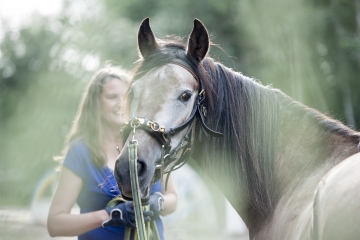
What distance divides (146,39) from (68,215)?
1.42 m

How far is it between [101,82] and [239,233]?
8.91 meters

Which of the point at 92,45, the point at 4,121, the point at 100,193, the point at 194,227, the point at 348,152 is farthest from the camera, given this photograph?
the point at 4,121

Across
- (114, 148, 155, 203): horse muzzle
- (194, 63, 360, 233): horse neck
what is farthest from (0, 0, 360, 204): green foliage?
(114, 148, 155, 203): horse muzzle

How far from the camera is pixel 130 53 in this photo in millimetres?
15570

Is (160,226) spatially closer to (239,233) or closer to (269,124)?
(269,124)

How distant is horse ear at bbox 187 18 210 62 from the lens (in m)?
2.87

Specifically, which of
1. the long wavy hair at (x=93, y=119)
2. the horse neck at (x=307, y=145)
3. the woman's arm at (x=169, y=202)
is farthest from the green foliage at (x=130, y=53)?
the horse neck at (x=307, y=145)

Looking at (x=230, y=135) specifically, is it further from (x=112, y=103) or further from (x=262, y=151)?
(x=112, y=103)

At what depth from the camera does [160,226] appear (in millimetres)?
3605

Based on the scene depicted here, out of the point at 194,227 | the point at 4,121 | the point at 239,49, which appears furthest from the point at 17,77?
the point at 194,227

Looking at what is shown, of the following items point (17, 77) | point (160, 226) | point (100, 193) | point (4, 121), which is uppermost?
point (17, 77)

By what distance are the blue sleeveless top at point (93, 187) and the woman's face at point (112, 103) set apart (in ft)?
1.07

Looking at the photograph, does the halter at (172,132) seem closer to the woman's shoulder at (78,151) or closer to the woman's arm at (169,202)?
the woman's arm at (169,202)

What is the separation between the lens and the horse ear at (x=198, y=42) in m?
2.87
